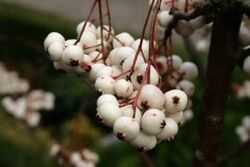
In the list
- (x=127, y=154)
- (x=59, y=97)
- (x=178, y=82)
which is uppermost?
(x=178, y=82)

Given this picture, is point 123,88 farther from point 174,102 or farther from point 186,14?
point 186,14

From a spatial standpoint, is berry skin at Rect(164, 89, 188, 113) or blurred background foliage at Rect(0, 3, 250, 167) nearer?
berry skin at Rect(164, 89, 188, 113)

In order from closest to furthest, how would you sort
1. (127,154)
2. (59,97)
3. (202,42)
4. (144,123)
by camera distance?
(144,123)
(202,42)
(127,154)
(59,97)

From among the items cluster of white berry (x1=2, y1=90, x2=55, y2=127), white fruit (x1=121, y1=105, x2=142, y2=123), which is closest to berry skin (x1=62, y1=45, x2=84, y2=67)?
white fruit (x1=121, y1=105, x2=142, y2=123)

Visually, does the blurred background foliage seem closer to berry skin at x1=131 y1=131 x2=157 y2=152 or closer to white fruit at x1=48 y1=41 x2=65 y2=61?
white fruit at x1=48 y1=41 x2=65 y2=61

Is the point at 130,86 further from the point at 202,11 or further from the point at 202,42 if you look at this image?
the point at 202,42

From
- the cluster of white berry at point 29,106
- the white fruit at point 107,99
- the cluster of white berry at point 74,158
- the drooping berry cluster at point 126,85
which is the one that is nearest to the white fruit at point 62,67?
the drooping berry cluster at point 126,85

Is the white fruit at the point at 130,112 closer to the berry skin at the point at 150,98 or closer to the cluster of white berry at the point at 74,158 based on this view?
the berry skin at the point at 150,98

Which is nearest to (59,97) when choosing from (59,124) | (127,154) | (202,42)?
(59,124)
